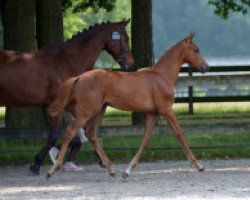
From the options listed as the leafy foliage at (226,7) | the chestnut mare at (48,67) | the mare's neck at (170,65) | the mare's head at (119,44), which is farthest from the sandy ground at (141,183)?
the leafy foliage at (226,7)

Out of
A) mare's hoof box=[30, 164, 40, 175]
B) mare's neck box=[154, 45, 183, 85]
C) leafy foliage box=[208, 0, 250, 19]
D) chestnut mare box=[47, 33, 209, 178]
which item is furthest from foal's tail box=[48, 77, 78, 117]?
leafy foliage box=[208, 0, 250, 19]

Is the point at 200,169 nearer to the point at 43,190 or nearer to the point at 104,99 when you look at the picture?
the point at 104,99

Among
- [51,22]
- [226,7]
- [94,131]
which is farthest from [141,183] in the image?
[226,7]

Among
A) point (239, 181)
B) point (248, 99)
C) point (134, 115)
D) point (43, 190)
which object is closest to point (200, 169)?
point (239, 181)

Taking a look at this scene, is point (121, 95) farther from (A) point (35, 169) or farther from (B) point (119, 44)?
(A) point (35, 169)

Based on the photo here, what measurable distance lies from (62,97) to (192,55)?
2.07 m

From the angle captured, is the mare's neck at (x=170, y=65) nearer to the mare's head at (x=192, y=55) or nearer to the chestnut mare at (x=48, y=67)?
the mare's head at (x=192, y=55)

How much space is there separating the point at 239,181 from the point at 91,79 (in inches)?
96.2

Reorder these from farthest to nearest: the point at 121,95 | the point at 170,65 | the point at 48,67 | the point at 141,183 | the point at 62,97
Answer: the point at 48,67, the point at 170,65, the point at 62,97, the point at 121,95, the point at 141,183

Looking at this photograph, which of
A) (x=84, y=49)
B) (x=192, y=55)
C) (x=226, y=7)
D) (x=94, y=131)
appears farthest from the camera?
(x=226, y=7)

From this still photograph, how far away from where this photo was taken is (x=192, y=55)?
13.0 meters

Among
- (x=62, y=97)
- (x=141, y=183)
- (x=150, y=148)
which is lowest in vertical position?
(x=150, y=148)

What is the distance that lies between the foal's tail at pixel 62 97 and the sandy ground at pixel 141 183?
0.99 m

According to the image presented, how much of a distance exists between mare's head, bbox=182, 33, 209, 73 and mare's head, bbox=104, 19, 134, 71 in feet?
4.02
